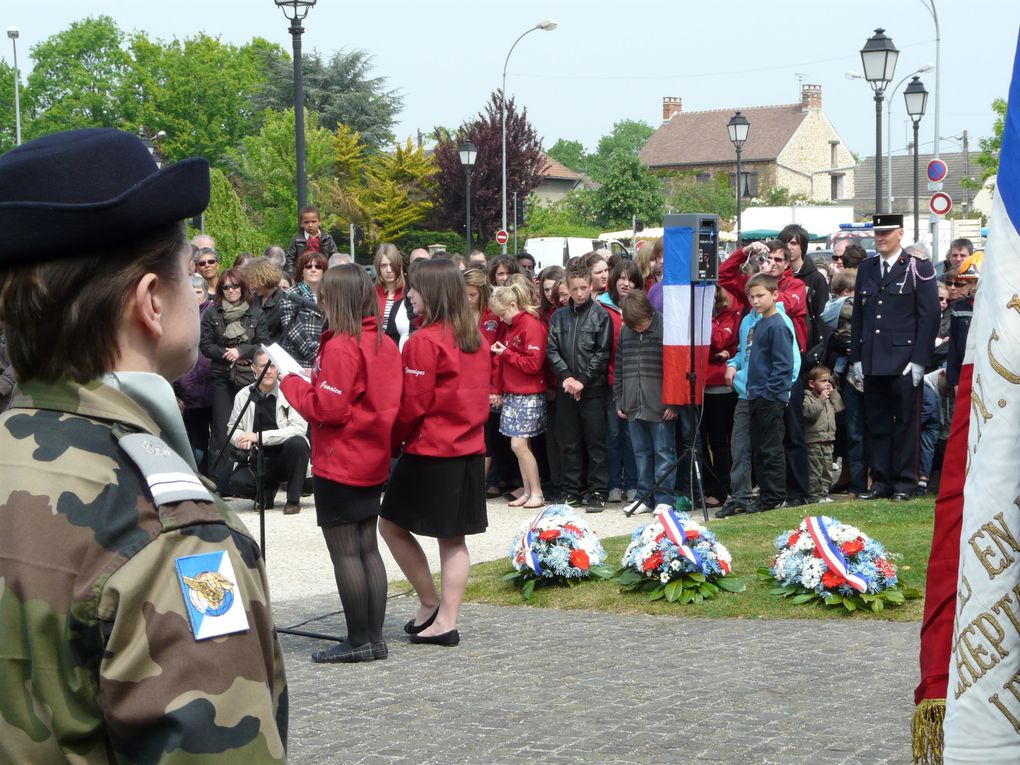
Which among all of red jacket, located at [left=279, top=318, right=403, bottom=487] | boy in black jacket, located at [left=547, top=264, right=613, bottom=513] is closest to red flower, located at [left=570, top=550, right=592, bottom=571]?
red jacket, located at [left=279, top=318, right=403, bottom=487]

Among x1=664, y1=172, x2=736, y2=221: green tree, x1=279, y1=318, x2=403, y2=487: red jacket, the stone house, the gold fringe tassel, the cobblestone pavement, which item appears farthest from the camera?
the stone house


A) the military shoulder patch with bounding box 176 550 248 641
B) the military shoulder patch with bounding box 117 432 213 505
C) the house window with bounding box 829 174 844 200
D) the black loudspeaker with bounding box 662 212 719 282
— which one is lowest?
the military shoulder patch with bounding box 176 550 248 641

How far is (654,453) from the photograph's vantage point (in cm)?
1162

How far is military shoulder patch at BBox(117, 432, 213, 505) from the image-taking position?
Answer: 5.21ft

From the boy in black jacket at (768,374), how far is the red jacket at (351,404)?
488 centimetres

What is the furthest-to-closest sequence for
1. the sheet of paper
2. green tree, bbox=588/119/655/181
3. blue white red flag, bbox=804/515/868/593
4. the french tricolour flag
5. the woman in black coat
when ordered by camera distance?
1. green tree, bbox=588/119/655/181
2. the woman in black coat
3. the french tricolour flag
4. blue white red flag, bbox=804/515/868/593
5. the sheet of paper

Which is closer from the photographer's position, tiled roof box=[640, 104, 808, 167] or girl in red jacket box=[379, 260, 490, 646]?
girl in red jacket box=[379, 260, 490, 646]

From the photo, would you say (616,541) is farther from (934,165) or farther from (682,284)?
(934,165)

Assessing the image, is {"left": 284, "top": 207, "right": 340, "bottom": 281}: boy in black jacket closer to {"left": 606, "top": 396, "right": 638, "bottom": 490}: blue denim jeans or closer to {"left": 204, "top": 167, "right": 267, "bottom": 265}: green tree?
{"left": 606, "top": 396, "right": 638, "bottom": 490}: blue denim jeans

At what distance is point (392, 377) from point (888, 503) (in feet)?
18.2

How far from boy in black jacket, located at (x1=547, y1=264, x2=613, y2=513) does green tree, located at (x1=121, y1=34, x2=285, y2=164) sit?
78.5 metres

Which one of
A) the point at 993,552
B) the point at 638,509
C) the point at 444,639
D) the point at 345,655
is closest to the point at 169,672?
the point at 993,552

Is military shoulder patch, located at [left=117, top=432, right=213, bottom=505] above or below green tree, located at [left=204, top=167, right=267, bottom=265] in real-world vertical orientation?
below

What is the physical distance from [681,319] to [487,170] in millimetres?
47292
